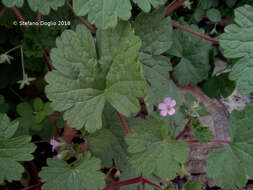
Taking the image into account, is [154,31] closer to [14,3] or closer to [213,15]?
[14,3]

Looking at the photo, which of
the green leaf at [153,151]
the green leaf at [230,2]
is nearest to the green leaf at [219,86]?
the green leaf at [230,2]

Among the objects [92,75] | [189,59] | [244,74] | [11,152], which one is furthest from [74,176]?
[189,59]

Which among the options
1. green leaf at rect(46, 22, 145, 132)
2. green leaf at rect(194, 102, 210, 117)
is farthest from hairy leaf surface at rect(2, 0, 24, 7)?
green leaf at rect(194, 102, 210, 117)

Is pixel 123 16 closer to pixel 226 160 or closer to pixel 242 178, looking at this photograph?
pixel 226 160

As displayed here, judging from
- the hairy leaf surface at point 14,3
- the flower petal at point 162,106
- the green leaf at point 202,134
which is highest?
the hairy leaf surface at point 14,3

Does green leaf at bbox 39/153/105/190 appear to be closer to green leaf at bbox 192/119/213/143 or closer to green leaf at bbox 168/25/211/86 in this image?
green leaf at bbox 192/119/213/143

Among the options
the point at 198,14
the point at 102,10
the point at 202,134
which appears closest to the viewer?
the point at 102,10

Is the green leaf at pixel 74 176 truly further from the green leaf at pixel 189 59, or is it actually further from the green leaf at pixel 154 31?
the green leaf at pixel 189 59
